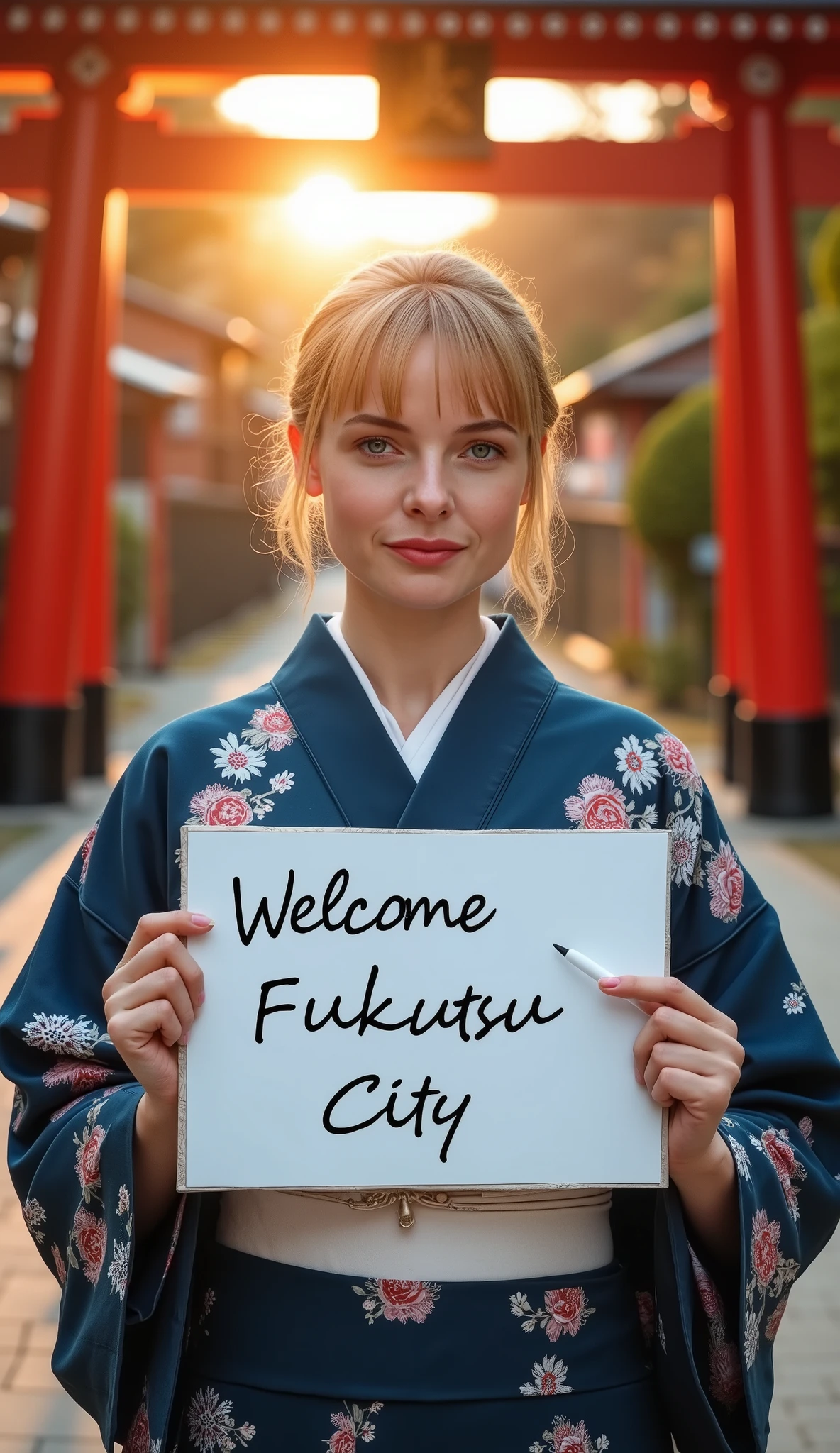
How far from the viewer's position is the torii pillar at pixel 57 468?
8297mm

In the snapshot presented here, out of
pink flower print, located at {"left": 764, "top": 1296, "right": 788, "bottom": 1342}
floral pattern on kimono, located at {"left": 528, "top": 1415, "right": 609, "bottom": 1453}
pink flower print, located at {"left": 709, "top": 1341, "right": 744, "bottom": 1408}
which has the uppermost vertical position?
pink flower print, located at {"left": 764, "top": 1296, "right": 788, "bottom": 1342}

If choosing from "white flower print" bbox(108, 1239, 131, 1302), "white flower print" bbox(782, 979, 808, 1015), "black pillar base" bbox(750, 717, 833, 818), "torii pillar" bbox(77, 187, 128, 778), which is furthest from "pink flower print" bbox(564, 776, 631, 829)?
"torii pillar" bbox(77, 187, 128, 778)

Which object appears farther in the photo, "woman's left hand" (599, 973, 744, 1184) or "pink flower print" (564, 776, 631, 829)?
"pink flower print" (564, 776, 631, 829)

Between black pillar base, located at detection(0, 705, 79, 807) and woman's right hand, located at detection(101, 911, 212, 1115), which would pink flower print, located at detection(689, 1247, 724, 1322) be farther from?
black pillar base, located at detection(0, 705, 79, 807)

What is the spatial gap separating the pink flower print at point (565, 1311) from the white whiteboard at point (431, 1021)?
0.13 meters

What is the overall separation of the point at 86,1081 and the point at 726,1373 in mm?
642

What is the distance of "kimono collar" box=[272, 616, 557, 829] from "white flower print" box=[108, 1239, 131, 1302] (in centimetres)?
42

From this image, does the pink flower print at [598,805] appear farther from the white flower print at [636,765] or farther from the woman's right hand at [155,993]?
the woman's right hand at [155,993]

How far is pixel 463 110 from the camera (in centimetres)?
823

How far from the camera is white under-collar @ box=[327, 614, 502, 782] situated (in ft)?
5.10

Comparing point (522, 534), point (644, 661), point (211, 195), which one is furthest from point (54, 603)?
point (644, 661)

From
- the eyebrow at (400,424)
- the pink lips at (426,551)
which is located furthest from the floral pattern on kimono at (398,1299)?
the eyebrow at (400,424)

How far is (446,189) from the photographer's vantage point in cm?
902

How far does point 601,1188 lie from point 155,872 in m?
0.50
